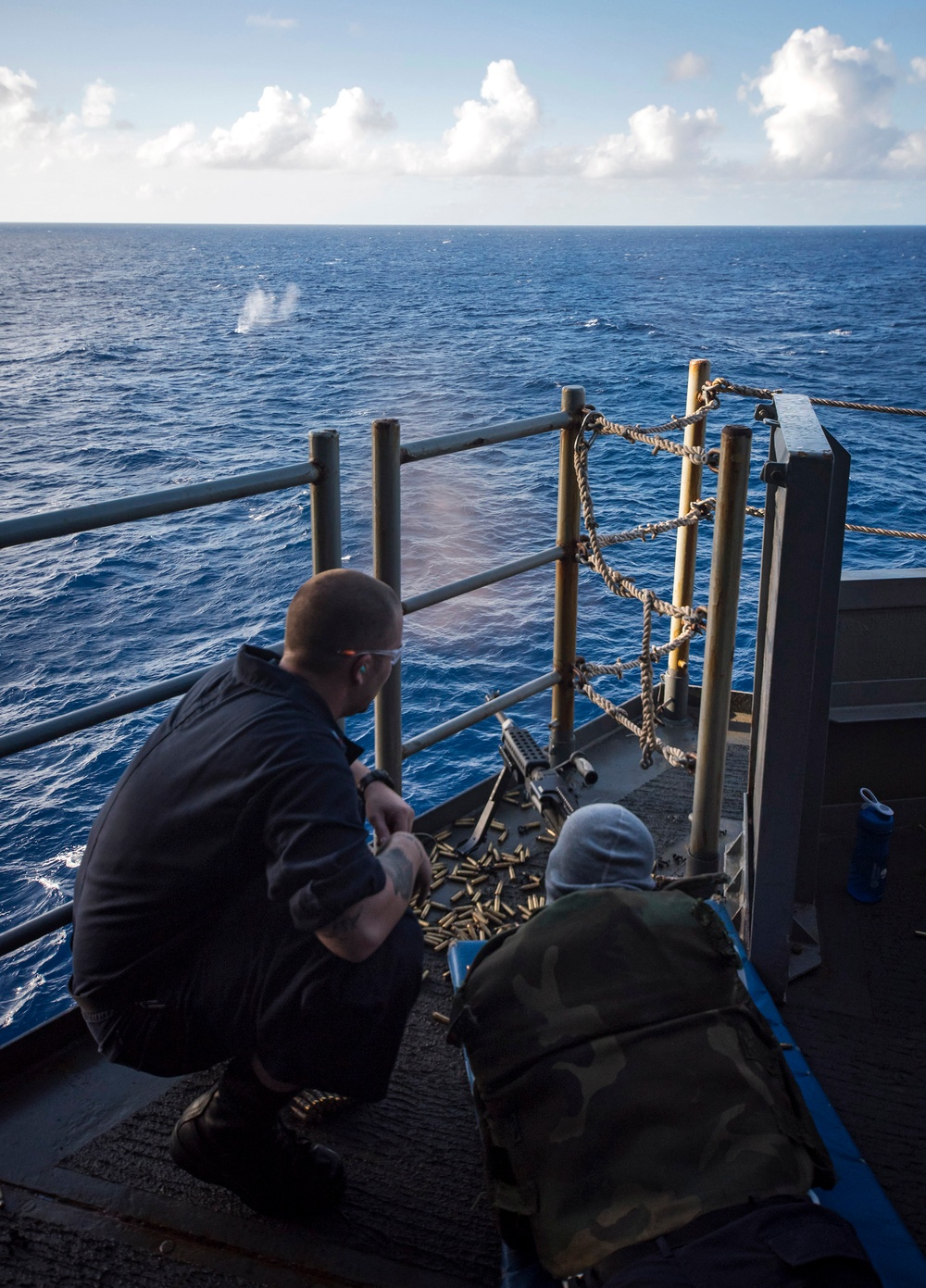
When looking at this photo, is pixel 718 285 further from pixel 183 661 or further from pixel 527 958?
pixel 527 958

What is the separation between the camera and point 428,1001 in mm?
3455

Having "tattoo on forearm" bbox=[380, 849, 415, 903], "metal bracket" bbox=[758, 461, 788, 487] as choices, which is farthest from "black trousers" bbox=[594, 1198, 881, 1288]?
"metal bracket" bbox=[758, 461, 788, 487]

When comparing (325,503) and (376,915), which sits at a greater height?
(325,503)

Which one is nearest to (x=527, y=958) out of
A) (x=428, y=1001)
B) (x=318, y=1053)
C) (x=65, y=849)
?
(x=318, y=1053)

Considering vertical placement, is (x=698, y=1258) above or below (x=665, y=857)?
above

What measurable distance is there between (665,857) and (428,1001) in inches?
51.0

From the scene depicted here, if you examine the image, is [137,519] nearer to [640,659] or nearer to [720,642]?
[720,642]

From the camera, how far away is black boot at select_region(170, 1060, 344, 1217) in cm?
250

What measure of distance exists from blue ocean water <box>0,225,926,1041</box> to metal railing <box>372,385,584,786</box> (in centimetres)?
511

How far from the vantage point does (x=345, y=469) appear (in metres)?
23.1

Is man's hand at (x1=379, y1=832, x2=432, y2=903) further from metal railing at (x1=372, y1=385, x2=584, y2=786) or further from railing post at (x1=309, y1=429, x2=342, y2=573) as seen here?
railing post at (x1=309, y1=429, x2=342, y2=573)

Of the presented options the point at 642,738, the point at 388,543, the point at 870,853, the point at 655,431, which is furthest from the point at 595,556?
the point at 870,853

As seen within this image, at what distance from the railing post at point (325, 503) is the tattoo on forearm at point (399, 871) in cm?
116

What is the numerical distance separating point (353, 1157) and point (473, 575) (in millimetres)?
2207
